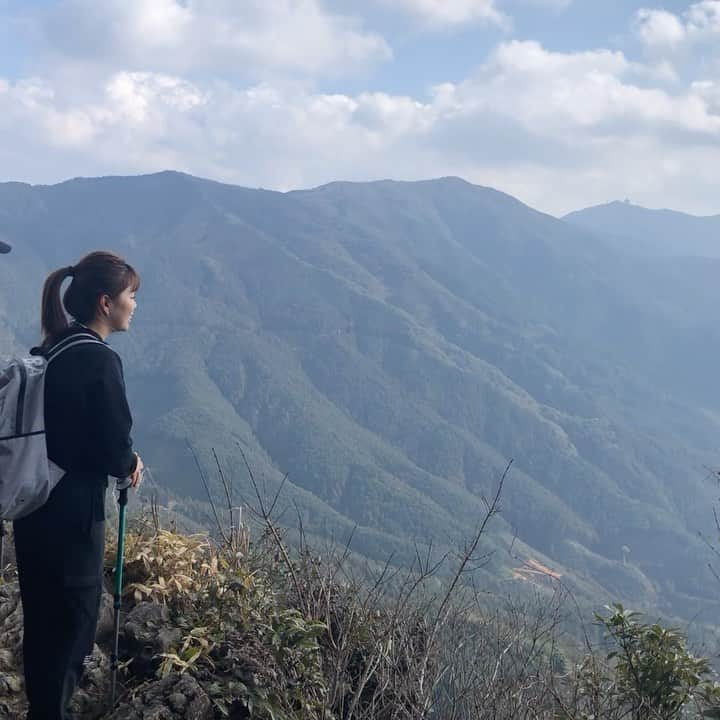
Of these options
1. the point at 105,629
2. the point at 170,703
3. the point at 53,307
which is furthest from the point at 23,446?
the point at 105,629

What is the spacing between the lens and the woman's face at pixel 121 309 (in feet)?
12.3

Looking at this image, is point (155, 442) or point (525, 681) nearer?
point (525, 681)

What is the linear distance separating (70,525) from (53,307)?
1021mm

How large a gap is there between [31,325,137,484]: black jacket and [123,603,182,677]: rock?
128 centimetres

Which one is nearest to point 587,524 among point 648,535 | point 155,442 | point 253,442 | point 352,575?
point 648,535

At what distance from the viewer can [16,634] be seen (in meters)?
4.50

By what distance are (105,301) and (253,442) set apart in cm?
18027

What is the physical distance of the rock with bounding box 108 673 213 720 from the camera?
384 centimetres

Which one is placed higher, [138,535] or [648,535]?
[138,535]

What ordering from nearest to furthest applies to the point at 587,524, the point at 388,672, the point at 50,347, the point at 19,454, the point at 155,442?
1. the point at 19,454
2. the point at 50,347
3. the point at 388,672
4. the point at 155,442
5. the point at 587,524

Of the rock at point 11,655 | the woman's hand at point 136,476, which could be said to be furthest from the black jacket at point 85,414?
the rock at point 11,655

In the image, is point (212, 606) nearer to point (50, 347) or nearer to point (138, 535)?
point (138, 535)

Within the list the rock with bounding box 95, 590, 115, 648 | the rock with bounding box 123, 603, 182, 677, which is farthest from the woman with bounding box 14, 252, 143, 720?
the rock with bounding box 95, 590, 115, 648

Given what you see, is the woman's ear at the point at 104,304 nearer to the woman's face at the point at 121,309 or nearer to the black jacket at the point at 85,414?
the woman's face at the point at 121,309
